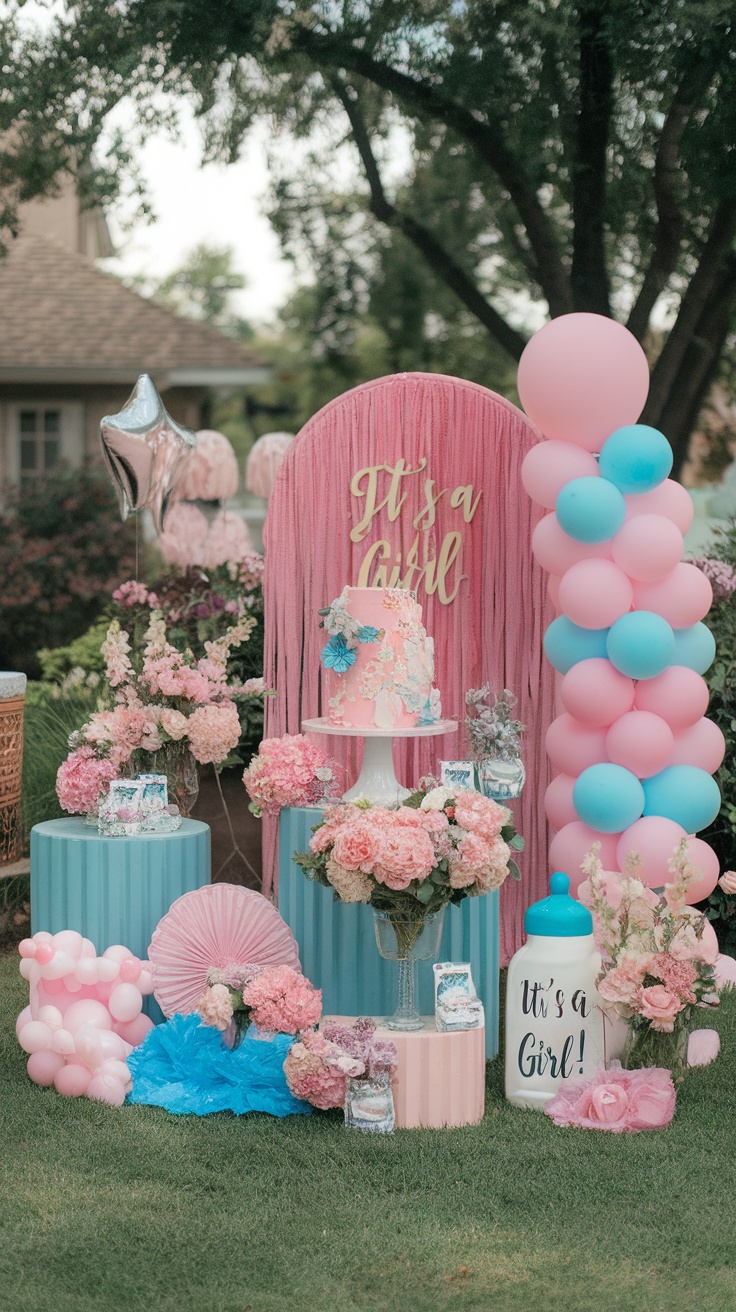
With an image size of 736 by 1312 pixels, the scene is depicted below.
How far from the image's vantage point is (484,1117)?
4039 mm

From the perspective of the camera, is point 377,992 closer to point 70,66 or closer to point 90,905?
point 90,905

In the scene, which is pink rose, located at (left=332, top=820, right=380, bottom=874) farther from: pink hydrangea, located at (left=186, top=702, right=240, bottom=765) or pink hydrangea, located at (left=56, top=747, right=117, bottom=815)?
pink hydrangea, located at (left=56, top=747, right=117, bottom=815)

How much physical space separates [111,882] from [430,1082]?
121cm

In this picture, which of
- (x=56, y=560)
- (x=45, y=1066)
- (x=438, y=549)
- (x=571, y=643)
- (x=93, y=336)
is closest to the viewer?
(x=45, y=1066)

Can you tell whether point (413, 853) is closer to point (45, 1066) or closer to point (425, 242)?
point (45, 1066)

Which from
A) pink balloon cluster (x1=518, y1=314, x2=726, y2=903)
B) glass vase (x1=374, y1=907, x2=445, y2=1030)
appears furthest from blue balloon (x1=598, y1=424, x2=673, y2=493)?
glass vase (x1=374, y1=907, x2=445, y2=1030)

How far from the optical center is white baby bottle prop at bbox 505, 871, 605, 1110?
13.4 feet

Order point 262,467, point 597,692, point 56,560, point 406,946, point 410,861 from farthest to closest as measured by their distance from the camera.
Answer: point 56,560
point 262,467
point 597,692
point 406,946
point 410,861

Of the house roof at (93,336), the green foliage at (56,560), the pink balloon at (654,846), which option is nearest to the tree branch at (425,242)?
the green foliage at (56,560)

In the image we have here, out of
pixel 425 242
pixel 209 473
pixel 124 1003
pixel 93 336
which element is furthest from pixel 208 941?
pixel 93 336

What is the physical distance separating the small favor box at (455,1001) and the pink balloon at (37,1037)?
1120mm

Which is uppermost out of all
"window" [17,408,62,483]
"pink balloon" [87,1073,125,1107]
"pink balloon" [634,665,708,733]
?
"window" [17,408,62,483]

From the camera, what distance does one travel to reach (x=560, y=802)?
506 cm

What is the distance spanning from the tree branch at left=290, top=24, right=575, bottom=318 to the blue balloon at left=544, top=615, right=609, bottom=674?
4.04 metres
